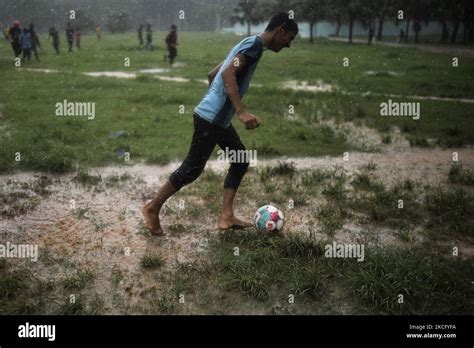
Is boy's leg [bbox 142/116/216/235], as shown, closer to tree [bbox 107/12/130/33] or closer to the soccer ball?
the soccer ball

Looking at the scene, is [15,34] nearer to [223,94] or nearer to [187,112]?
[187,112]

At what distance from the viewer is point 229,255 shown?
183 inches

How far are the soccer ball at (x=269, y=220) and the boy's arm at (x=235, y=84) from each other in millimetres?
1102

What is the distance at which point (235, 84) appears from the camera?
4539 millimetres

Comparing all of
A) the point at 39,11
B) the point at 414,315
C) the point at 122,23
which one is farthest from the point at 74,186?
the point at 122,23

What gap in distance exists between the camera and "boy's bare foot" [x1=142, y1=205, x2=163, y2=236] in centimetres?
508

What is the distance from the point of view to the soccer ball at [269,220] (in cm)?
502

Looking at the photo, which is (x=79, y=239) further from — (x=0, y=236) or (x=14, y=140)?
(x=14, y=140)

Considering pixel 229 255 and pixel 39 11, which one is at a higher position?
pixel 39 11

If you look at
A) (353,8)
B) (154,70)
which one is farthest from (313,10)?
(154,70)

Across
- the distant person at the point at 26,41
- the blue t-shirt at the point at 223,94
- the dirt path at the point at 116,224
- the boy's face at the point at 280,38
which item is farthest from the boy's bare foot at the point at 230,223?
the distant person at the point at 26,41

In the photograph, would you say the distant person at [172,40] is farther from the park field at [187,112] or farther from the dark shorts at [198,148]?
the dark shorts at [198,148]

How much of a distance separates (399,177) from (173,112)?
667 centimetres

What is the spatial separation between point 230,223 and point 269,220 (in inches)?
20.5
